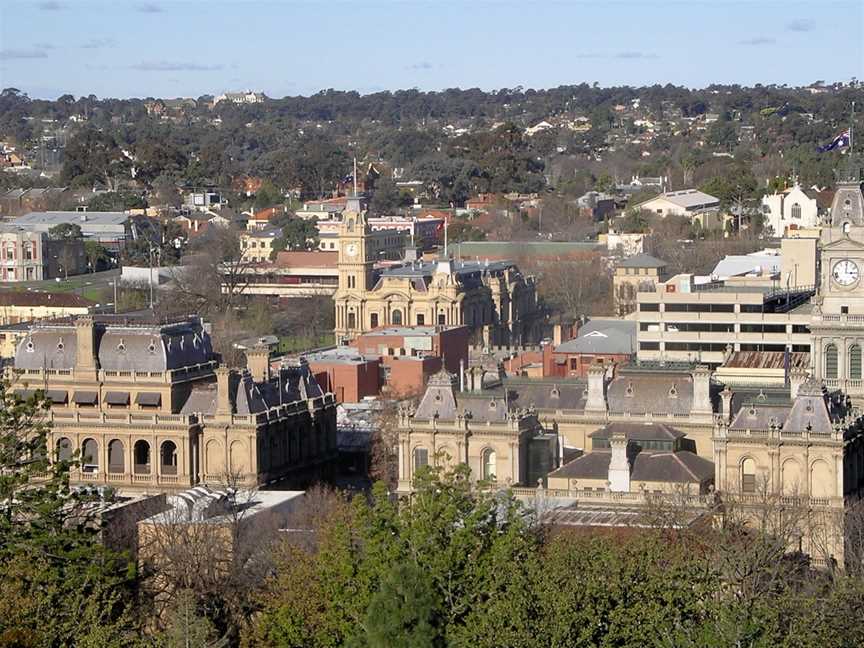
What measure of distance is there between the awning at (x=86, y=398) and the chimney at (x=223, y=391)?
4511 mm

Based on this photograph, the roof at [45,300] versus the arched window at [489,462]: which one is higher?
the roof at [45,300]

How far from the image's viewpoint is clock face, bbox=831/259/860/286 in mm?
76562

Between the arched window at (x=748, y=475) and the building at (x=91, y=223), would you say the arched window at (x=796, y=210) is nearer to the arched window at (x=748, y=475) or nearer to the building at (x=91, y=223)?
the building at (x=91, y=223)

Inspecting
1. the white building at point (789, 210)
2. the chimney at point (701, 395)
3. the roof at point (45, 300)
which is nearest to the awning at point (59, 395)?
the chimney at point (701, 395)

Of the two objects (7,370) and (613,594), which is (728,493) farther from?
(7,370)

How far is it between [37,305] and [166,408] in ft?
177

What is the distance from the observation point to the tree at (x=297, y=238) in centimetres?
15362

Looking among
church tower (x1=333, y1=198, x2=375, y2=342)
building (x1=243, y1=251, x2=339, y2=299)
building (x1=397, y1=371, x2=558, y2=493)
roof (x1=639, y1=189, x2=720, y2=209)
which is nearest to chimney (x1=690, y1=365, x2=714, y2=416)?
building (x1=397, y1=371, x2=558, y2=493)

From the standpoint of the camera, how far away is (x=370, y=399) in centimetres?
9275

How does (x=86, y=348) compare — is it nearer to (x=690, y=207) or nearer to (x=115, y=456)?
(x=115, y=456)

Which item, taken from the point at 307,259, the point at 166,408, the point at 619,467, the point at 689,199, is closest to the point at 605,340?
the point at 166,408

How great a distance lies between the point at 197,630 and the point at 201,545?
1045 cm

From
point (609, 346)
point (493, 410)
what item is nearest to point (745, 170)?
point (609, 346)

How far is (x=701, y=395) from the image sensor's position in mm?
67188
